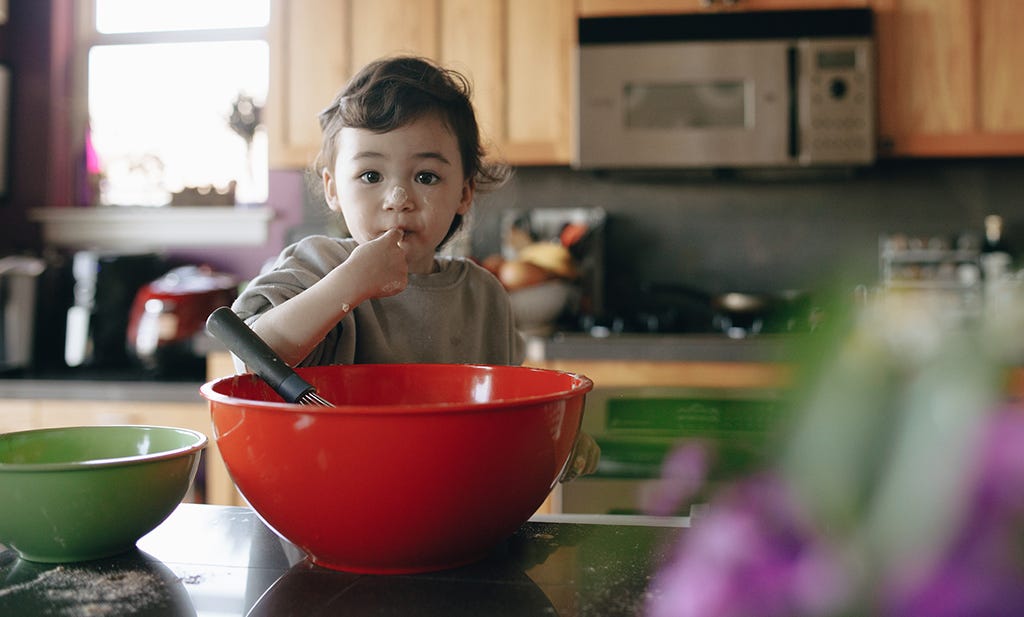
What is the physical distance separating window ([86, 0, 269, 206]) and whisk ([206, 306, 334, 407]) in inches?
99.3

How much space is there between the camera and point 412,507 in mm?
Answer: 512

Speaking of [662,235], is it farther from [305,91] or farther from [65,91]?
[65,91]

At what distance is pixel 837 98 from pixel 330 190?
169 cm

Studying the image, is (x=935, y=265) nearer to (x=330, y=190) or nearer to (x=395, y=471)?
(x=330, y=190)

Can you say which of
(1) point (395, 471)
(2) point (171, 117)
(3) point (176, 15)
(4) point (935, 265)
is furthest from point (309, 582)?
(3) point (176, 15)

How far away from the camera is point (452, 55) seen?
98.9 inches

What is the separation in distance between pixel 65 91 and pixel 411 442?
122 inches

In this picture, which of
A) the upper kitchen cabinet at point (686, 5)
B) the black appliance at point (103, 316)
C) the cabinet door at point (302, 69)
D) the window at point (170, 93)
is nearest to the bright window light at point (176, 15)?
the window at point (170, 93)

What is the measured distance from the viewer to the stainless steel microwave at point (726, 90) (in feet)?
7.69

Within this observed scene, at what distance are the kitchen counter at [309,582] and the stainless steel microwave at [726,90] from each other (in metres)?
1.88

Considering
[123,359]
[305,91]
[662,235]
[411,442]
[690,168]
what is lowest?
[123,359]

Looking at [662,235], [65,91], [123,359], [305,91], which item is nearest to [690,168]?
[662,235]

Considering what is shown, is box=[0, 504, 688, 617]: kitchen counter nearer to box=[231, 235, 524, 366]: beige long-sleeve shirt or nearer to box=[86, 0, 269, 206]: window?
box=[231, 235, 524, 366]: beige long-sleeve shirt

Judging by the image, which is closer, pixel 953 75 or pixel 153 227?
pixel 953 75
